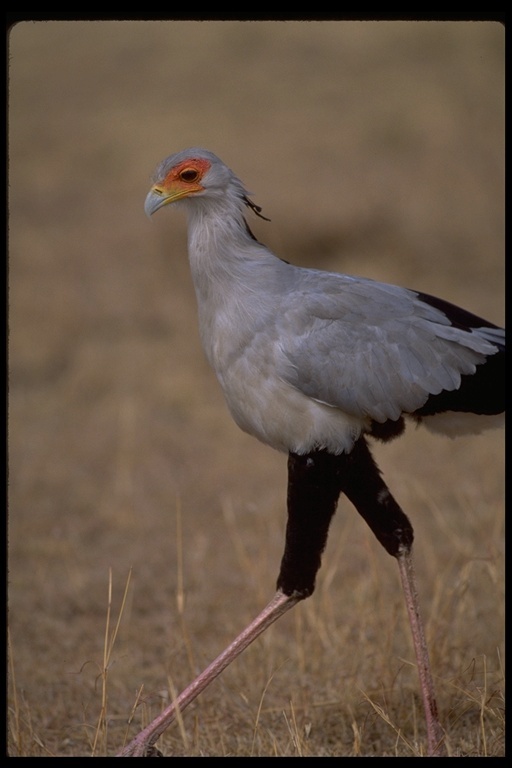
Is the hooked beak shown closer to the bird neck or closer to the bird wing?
the bird neck

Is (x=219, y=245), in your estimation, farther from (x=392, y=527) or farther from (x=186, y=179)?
(x=392, y=527)

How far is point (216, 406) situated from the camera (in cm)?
732

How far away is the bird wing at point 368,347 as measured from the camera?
2842 millimetres

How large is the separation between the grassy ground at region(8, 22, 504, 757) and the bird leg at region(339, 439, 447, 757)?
0.12 metres

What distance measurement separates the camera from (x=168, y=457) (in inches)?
261

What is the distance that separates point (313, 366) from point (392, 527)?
63cm

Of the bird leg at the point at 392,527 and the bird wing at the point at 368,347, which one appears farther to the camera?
the bird leg at the point at 392,527

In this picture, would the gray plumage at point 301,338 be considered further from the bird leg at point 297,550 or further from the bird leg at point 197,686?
the bird leg at point 197,686

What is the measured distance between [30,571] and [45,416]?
2177 mm

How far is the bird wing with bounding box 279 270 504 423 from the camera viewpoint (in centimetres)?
284

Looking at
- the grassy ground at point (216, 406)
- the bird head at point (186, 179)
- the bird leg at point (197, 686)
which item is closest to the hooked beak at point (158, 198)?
the bird head at point (186, 179)

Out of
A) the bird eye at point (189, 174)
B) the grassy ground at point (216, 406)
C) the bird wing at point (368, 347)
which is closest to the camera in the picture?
the bird wing at point (368, 347)

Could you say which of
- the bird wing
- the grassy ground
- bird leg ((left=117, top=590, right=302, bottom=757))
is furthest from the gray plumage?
the grassy ground

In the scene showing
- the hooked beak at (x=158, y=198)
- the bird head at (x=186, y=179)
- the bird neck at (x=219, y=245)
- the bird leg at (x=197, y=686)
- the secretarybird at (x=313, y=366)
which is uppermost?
the bird head at (x=186, y=179)
